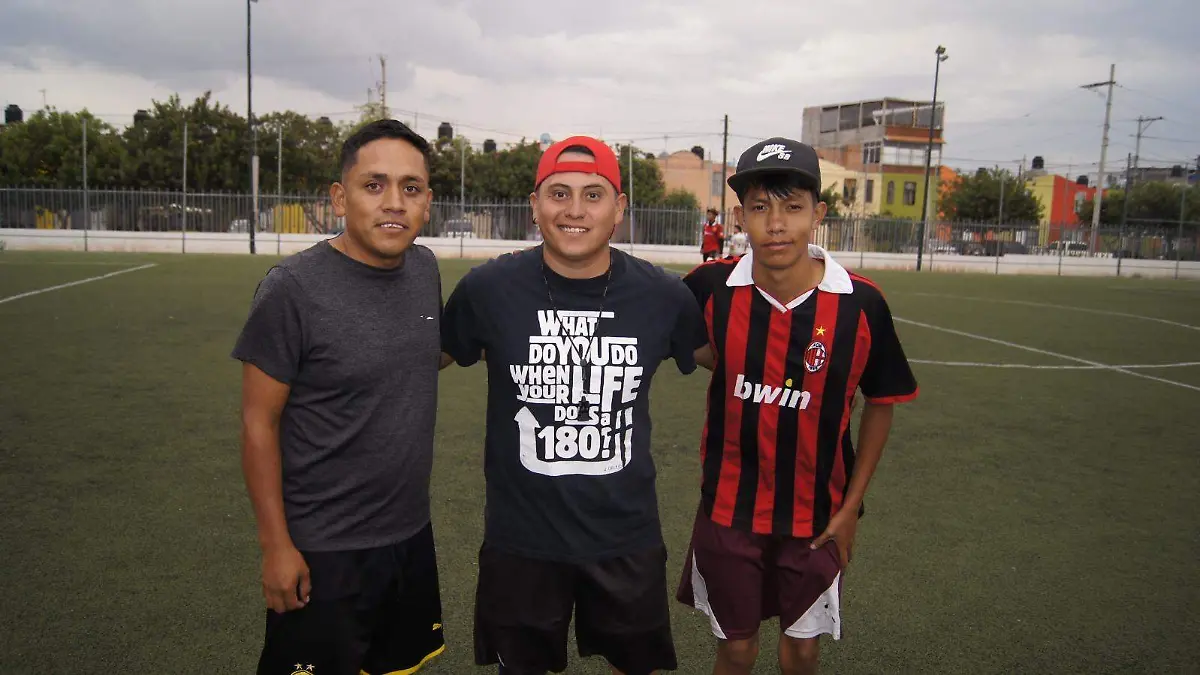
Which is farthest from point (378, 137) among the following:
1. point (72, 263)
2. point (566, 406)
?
point (72, 263)

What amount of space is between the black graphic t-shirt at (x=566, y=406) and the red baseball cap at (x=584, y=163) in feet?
0.96

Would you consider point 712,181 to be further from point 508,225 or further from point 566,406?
point 566,406

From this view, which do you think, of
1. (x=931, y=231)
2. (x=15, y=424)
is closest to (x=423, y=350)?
(x=15, y=424)

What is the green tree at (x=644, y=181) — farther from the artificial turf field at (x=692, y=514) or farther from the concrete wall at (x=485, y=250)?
the artificial turf field at (x=692, y=514)

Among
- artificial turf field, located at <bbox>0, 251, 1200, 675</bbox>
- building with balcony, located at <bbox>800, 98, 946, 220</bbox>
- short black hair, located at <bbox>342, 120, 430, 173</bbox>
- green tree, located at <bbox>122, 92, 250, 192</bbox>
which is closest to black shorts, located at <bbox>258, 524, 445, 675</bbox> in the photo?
artificial turf field, located at <bbox>0, 251, 1200, 675</bbox>

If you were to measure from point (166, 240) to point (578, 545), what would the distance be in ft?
114

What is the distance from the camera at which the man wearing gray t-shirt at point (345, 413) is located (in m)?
2.33

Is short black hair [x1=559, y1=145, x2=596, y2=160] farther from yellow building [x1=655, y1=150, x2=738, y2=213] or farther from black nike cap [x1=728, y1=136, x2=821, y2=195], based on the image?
yellow building [x1=655, y1=150, x2=738, y2=213]

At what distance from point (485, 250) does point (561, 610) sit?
1306 inches

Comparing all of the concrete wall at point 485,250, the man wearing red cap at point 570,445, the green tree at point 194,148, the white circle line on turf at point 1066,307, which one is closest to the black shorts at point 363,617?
the man wearing red cap at point 570,445

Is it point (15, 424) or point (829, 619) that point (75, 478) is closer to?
point (15, 424)

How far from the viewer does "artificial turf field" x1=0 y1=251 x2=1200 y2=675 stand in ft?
11.9

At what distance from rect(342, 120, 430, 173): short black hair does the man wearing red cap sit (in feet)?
1.25

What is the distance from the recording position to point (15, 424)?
262 inches
